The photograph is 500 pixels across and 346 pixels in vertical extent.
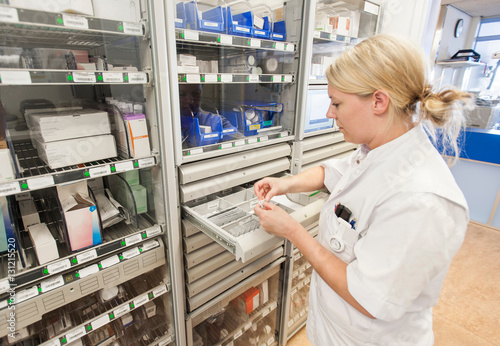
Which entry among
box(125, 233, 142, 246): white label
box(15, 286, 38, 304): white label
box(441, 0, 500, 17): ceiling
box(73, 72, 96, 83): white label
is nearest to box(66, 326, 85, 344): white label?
box(15, 286, 38, 304): white label

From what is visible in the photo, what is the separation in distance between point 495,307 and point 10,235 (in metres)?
3.61

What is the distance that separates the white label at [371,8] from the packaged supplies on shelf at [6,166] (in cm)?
222

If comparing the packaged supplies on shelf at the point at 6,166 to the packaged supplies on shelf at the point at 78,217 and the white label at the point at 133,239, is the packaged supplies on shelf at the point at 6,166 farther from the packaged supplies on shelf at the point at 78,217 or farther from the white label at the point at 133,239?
the white label at the point at 133,239

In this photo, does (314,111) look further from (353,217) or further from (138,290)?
(138,290)

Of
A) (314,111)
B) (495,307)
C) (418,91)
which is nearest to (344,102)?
(418,91)

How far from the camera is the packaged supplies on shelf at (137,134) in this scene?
119 cm

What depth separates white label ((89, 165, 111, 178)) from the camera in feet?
3.57

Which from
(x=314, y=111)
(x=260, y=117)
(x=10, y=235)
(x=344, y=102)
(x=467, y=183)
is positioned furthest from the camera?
(x=467, y=183)

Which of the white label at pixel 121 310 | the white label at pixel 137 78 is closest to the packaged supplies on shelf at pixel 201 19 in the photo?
the white label at pixel 137 78

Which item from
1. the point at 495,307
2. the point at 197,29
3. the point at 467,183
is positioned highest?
the point at 197,29

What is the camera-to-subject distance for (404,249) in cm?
79

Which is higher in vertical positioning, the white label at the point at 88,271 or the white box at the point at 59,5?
the white box at the point at 59,5

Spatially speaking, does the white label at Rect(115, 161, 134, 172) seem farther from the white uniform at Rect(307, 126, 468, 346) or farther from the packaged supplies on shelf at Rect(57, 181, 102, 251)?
the white uniform at Rect(307, 126, 468, 346)

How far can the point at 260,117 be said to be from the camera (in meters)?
1.78
